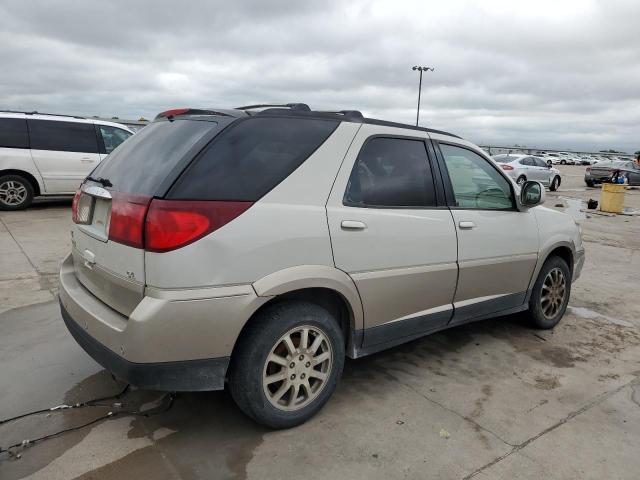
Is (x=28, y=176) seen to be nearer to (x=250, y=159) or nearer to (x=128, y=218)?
(x=128, y=218)

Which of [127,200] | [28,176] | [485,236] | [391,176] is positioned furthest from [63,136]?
[485,236]

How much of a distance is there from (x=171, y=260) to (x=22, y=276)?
13.6 ft

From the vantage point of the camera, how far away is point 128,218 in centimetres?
251

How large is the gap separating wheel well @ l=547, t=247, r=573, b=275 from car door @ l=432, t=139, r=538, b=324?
0.46 m

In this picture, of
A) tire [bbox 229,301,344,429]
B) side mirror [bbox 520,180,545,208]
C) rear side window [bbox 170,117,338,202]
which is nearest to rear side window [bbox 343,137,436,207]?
rear side window [bbox 170,117,338,202]

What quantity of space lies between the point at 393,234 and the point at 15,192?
9.19m

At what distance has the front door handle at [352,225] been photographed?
2879mm

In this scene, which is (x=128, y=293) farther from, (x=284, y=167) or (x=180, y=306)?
(x=284, y=167)

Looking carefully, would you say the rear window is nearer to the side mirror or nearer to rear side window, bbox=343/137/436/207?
rear side window, bbox=343/137/436/207

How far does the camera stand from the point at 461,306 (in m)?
3.72

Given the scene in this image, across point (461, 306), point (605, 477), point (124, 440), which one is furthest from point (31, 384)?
point (605, 477)

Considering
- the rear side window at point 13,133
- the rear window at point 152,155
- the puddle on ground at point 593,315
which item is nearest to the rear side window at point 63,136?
the rear side window at point 13,133

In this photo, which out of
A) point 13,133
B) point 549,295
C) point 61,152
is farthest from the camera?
Answer: point 61,152

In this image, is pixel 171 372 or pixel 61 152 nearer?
pixel 171 372
